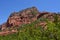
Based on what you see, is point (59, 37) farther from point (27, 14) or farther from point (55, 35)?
point (27, 14)

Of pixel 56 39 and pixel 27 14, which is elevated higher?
pixel 27 14

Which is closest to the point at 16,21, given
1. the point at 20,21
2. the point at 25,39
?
the point at 20,21

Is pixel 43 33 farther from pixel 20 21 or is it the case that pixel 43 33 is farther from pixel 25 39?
pixel 20 21

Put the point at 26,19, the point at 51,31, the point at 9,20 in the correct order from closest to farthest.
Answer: the point at 51,31
the point at 26,19
the point at 9,20

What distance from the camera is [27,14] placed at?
129 meters

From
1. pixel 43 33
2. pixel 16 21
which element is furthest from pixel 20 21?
pixel 43 33

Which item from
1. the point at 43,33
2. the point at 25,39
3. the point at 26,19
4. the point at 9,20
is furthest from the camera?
the point at 9,20

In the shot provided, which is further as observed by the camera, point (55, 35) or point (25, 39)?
point (25, 39)

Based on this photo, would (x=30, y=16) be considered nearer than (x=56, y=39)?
No

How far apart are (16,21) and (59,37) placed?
4271 inches

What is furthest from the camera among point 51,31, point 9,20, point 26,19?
point 9,20

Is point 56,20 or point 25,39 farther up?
point 56,20

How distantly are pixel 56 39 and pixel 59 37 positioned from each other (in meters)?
0.69

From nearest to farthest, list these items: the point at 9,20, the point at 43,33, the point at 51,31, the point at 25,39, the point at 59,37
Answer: the point at 59,37
the point at 51,31
the point at 43,33
the point at 25,39
the point at 9,20
